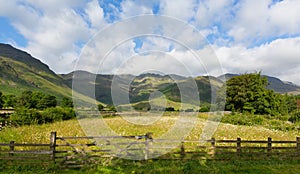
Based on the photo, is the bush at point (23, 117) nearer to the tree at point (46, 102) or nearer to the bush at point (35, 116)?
the bush at point (35, 116)

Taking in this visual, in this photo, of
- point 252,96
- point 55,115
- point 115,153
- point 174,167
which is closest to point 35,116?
point 55,115

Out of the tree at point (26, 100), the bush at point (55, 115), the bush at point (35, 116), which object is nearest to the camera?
the bush at point (35, 116)

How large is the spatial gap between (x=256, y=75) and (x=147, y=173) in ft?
197

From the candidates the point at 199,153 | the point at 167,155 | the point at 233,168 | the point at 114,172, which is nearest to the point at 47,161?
the point at 114,172

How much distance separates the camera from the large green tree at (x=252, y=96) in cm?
5734

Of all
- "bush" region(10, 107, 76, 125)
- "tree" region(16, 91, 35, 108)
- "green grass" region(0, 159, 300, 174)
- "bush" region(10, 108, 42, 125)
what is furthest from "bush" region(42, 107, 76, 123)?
"tree" region(16, 91, 35, 108)

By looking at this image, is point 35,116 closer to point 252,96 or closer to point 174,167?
point 174,167

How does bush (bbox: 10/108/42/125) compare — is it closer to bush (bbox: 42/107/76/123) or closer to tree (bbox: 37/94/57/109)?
bush (bbox: 42/107/76/123)

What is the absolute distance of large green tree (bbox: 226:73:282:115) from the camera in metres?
57.3

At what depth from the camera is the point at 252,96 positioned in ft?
193

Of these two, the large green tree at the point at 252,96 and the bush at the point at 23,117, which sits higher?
the large green tree at the point at 252,96

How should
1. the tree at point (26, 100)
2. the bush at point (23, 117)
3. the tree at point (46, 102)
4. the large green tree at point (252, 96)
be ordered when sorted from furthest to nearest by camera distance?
the tree at point (46, 102) < the tree at point (26, 100) < the large green tree at point (252, 96) < the bush at point (23, 117)

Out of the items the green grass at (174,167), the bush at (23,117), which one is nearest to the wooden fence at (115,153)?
the green grass at (174,167)

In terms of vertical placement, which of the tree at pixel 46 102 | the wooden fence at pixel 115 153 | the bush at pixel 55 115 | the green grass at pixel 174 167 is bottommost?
the green grass at pixel 174 167
